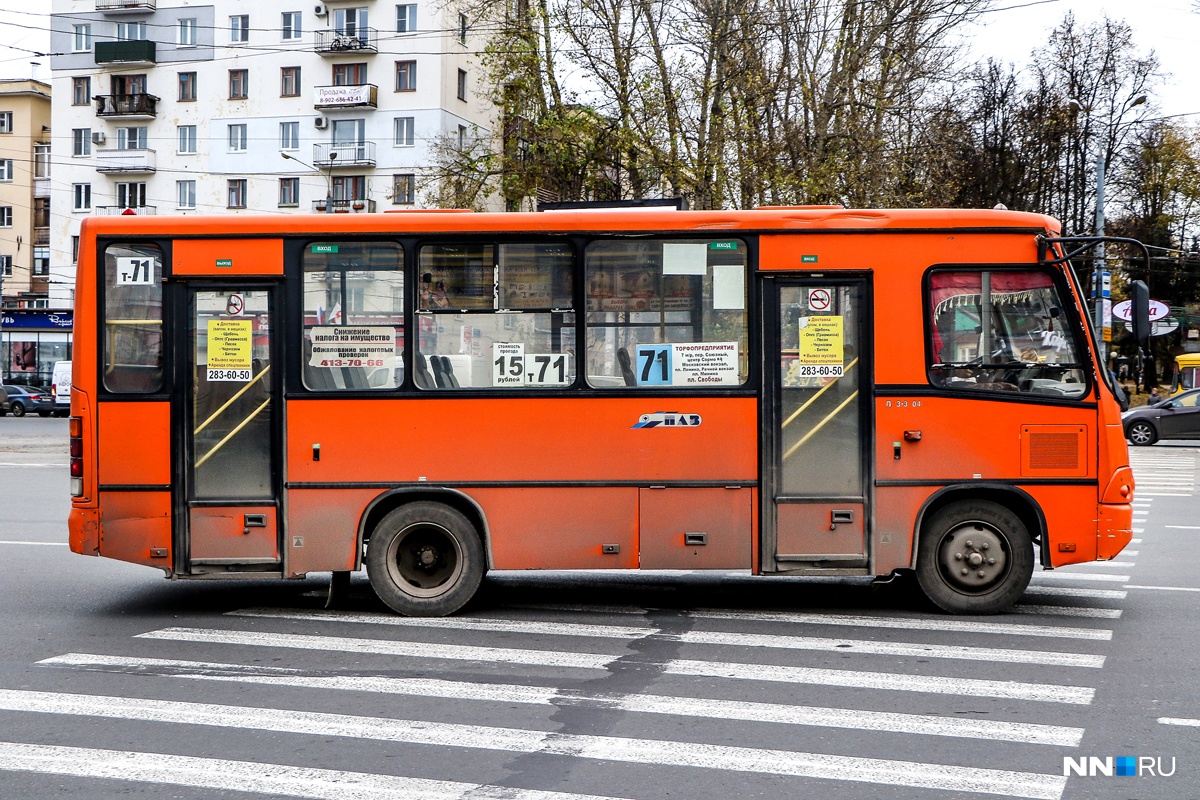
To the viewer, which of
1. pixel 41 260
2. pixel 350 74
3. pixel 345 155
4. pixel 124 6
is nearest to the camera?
pixel 345 155

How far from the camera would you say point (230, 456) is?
Answer: 864cm

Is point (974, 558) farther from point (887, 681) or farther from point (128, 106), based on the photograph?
point (128, 106)

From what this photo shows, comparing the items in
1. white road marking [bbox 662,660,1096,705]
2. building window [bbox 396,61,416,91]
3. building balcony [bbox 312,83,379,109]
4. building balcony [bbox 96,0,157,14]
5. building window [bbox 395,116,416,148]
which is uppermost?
building balcony [bbox 96,0,157,14]

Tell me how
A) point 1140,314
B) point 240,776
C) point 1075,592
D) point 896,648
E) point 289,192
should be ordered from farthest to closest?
point 289,192
point 1075,592
point 1140,314
point 896,648
point 240,776

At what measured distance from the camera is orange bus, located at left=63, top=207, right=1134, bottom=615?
8.52m

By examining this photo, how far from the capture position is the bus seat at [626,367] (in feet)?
28.1

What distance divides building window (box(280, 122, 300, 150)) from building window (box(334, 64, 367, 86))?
9.67 ft

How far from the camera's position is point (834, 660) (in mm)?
7379

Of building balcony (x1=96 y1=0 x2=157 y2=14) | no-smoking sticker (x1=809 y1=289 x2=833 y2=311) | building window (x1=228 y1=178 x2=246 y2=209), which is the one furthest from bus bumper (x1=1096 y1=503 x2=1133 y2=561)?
building balcony (x1=96 y1=0 x2=157 y2=14)

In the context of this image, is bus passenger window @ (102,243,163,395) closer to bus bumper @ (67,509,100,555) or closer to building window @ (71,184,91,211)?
bus bumper @ (67,509,100,555)

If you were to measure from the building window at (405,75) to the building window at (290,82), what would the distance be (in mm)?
5411

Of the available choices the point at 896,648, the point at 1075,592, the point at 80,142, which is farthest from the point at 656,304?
the point at 80,142

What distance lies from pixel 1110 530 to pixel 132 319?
7.25 m

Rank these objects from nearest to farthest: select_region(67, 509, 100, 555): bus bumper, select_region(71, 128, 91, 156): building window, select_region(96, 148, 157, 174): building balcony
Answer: select_region(67, 509, 100, 555): bus bumper, select_region(96, 148, 157, 174): building balcony, select_region(71, 128, 91, 156): building window
